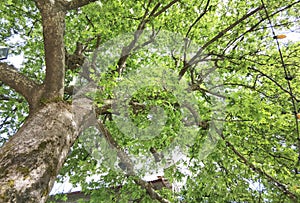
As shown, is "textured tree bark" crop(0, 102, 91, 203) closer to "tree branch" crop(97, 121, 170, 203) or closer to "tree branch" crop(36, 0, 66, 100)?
"tree branch" crop(36, 0, 66, 100)

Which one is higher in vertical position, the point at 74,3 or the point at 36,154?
the point at 74,3

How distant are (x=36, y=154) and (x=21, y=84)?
4.29ft

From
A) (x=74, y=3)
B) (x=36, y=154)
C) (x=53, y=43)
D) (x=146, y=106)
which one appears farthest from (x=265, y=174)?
(x=74, y=3)

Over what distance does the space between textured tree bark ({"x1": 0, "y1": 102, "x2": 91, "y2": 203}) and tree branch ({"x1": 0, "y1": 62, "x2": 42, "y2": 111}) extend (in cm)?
32

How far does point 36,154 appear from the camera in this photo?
1793 millimetres

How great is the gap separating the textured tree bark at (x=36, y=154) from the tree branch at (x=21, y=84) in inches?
12.7

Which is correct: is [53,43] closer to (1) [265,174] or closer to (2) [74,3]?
(2) [74,3]

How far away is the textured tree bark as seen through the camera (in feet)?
4.90

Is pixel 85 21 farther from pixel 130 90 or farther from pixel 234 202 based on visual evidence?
pixel 234 202

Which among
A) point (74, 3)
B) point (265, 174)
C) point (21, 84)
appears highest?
point (74, 3)

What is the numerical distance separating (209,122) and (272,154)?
56.1 inches

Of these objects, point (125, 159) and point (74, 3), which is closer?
point (74, 3)

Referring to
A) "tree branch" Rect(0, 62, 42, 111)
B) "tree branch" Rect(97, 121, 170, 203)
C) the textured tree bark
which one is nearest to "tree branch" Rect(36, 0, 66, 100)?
"tree branch" Rect(0, 62, 42, 111)

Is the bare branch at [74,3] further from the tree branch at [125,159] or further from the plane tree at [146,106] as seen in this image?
the tree branch at [125,159]
